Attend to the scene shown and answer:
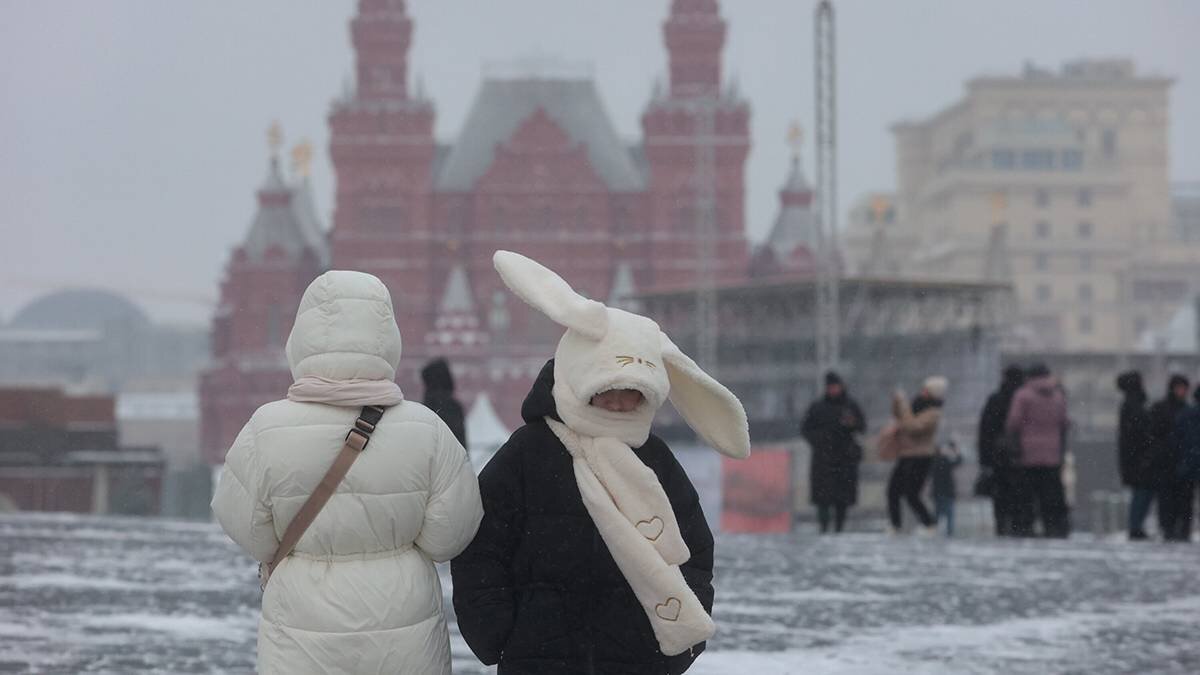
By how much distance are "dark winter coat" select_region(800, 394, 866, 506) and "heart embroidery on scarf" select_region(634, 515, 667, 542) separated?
1057 centimetres

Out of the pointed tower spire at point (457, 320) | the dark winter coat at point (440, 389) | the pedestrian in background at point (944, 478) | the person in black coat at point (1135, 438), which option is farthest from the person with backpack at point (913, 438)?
the pointed tower spire at point (457, 320)

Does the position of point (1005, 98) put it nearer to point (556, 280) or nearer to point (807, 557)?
point (807, 557)

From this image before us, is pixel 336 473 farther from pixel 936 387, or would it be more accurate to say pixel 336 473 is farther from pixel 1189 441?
pixel 1189 441

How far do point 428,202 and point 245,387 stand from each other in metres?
9.78

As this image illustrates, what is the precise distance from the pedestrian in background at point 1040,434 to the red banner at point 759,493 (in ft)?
12.9

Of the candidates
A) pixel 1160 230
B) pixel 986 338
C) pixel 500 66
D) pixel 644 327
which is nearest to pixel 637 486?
pixel 644 327

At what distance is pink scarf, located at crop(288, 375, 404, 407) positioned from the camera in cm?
389

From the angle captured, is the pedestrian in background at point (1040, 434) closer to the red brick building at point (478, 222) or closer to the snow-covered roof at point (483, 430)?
the snow-covered roof at point (483, 430)

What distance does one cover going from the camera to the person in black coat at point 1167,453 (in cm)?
1411

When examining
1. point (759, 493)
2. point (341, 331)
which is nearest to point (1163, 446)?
point (759, 493)

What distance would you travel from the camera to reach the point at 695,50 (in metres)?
69.6

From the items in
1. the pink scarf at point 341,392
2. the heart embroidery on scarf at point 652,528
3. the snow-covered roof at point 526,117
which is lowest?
the heart embroidery on scarf at point 652,528

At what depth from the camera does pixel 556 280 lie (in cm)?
405

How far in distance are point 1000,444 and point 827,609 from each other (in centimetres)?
551
